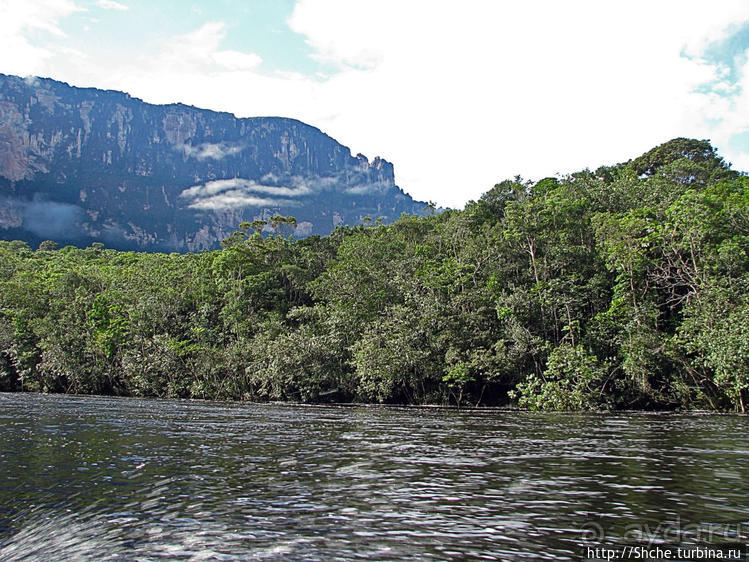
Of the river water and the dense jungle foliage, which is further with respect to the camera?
the dense jungle foliage

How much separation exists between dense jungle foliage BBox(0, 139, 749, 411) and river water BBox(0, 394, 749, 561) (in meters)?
15.7

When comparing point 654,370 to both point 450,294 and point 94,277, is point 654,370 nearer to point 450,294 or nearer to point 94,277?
point 450,294

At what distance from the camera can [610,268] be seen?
38312 millimetres

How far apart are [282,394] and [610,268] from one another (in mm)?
29987

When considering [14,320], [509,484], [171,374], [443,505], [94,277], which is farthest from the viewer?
[94,277]

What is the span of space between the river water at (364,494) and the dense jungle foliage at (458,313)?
1574cm

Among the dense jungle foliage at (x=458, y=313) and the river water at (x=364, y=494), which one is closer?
the river water at (x=364, y=494)

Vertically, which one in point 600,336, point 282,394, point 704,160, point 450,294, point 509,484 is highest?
point 704,160

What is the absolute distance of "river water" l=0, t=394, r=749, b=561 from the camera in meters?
7.50

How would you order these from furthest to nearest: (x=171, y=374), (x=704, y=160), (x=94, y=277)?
(x=704, y=160) < (x=94, y=277) < (x=171, y=374)

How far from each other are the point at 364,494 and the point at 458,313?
3343 centimetres

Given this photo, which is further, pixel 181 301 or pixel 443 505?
pixel 181 301

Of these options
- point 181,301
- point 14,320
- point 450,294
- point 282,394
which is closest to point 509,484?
point 450,294

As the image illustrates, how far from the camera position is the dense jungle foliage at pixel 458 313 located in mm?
34344
